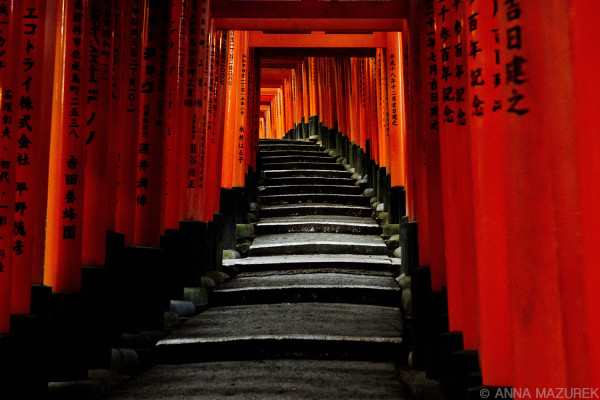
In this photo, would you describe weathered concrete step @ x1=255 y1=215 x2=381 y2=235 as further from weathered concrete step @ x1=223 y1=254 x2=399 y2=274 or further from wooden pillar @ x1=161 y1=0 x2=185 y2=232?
wooden pillar @ x1=161 y1=0 x2=185 y2=232

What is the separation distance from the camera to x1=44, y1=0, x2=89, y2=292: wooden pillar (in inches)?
139

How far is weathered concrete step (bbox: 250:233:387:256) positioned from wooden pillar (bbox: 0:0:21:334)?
5490 mm

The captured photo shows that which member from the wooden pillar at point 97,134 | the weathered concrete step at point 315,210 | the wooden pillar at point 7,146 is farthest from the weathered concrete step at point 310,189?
the wooden pillar at point 7,146

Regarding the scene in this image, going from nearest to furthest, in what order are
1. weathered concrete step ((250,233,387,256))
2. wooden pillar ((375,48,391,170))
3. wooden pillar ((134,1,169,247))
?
wooden pillar ((134,1,169,247)), weathered concrete step ((250,233,387,256)), wooden pillar ((375,48,391,170))

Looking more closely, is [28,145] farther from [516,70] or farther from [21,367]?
[516,70]

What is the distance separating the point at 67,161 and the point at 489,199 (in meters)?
2.39

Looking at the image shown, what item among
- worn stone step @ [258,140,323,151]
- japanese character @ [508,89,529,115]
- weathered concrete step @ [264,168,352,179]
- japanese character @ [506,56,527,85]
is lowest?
japanese character @ [508,89,529,115]

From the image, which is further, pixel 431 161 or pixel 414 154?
pixel 414 154

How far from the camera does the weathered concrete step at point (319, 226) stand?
29.9 feet

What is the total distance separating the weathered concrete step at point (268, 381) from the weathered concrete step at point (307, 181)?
700 cm

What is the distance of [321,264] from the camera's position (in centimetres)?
739

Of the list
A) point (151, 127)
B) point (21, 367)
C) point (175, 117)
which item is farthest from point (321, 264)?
point (21, 367)

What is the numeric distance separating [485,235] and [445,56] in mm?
1195

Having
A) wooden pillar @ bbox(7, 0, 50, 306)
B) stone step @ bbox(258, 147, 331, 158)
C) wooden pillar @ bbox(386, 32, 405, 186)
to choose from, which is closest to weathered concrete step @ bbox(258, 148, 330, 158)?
stone step @ bbox(258, 147, 331, 158)
